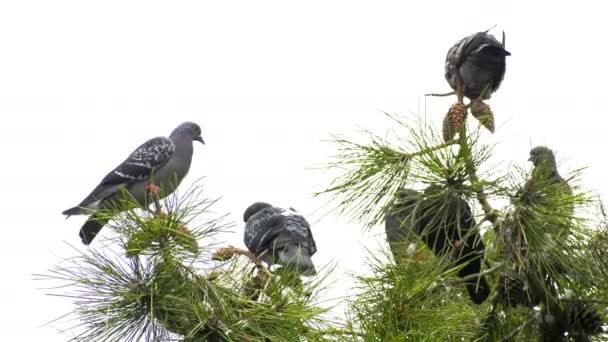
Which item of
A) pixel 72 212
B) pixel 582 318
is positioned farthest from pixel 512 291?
pixel 72 212

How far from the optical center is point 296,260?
6223mm

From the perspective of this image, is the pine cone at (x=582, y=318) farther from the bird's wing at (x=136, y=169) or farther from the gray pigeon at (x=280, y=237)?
the bird's wing at (x=136, y=169)

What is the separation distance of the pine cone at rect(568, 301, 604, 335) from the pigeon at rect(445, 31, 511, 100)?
1.14m

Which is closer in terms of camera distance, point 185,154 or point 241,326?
point 241,326

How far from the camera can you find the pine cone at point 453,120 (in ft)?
16.9

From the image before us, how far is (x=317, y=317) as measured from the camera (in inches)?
199

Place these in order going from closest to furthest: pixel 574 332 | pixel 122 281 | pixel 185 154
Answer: pixel 122 281 → pixel 574 332 → pixel 185 154

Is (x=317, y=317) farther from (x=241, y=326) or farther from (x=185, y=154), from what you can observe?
(x=185, y=154)

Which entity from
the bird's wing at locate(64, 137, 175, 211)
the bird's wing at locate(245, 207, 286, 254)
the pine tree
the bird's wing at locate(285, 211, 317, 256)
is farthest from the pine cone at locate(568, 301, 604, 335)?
the bird's wing at locate(64, 137, 175, 211)

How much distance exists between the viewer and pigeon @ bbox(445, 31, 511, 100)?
231 inches

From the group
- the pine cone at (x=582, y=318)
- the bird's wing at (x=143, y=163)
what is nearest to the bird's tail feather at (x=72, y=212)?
the bird's wing at (x=143, y=163)

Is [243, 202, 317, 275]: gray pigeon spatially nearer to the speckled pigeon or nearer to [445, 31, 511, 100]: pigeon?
[445, 31, 511, 100]: pigeon

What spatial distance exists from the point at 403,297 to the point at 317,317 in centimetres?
41

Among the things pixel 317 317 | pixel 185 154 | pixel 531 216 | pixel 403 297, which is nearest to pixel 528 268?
pixel 531 216
